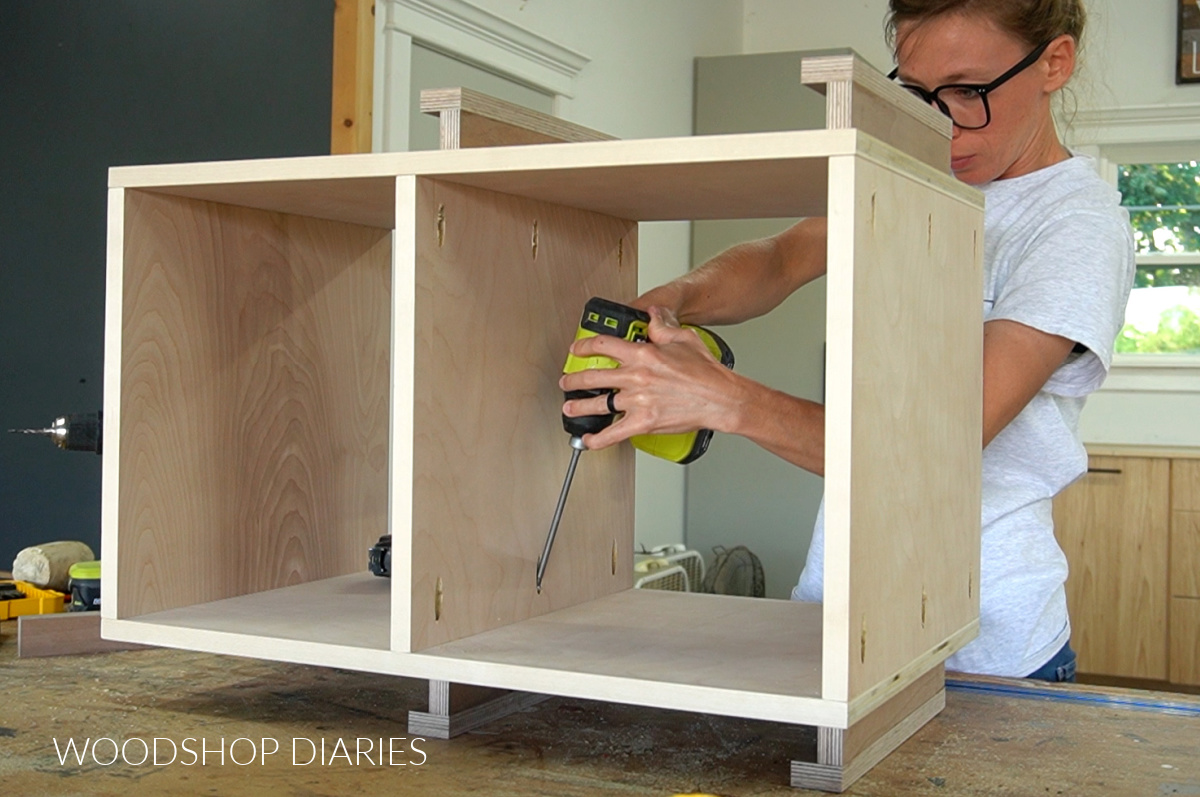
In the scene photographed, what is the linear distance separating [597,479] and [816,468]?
0.34 m

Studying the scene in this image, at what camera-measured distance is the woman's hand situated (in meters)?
0.89

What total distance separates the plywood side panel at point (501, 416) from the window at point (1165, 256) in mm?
4100

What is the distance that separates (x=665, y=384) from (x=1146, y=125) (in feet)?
14.5

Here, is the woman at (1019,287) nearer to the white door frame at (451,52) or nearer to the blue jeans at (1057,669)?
the blue jeans at (1057,669)

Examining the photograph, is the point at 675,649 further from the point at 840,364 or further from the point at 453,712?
the point at 840,364

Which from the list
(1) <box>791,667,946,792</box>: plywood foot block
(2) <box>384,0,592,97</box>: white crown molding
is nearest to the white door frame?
(2) <box>384,0,592,97</box>: white crown molding

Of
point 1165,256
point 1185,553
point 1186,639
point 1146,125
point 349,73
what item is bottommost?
point 1186,639

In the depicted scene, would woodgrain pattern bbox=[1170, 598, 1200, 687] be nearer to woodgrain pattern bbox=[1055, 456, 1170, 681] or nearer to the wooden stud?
woodgrain pattern bbox=[1055, 456, 1170, 681]

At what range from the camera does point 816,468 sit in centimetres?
91

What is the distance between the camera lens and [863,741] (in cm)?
89

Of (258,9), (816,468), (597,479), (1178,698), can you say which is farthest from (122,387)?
(258,9)

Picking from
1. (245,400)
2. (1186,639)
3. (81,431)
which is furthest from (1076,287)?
(1186,639)

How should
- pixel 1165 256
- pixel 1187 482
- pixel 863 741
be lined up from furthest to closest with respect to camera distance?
pixel 1165 256, pixel 1187 482, pixel 863 741

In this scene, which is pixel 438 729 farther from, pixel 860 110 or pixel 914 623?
pixel 860 110
